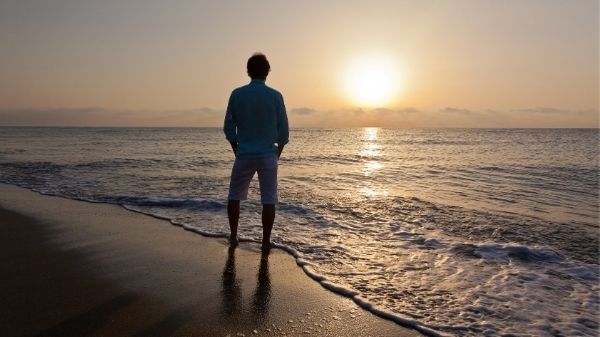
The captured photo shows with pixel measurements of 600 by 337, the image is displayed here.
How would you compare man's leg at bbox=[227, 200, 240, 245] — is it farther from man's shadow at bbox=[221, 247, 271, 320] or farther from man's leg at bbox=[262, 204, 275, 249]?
man's shadow at bbox=[221, 247, 271, 320]

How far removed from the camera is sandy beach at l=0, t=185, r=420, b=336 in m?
2.96

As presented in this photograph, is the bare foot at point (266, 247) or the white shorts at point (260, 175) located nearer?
the white shorts at point (260, 175)

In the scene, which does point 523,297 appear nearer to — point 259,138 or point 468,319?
point 468,319

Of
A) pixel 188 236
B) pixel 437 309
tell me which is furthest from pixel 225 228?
pixel 437 309

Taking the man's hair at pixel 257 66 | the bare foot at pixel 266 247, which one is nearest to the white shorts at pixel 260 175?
the bare foot at pixel 266 247

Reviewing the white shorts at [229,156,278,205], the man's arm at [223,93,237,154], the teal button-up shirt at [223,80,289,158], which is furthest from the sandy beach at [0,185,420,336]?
the man's arm at [223,93,237,154]

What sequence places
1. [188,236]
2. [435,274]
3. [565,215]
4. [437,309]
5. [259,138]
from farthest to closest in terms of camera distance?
[565,215], [188,236], [259,138], [435,274], [437,309]

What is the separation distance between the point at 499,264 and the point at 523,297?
39.1 inches

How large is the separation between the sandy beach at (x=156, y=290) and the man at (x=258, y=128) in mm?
891

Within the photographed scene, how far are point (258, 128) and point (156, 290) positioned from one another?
2.04m

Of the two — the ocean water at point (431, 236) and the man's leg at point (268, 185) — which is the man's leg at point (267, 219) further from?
the ocean water at point (431, 236)

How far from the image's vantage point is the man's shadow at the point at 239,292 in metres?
3.26

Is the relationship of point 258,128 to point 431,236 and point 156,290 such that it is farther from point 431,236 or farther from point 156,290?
point 431,236

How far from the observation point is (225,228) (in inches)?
243
